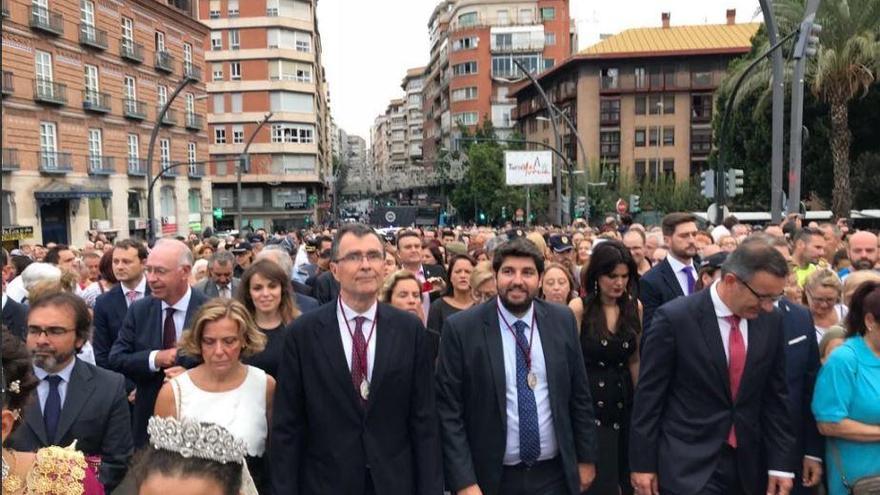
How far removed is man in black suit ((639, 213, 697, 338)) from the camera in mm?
6016

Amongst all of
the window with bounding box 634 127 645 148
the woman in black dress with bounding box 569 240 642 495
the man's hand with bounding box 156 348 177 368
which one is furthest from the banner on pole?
the man's hand with bounding box 156 348 177 368

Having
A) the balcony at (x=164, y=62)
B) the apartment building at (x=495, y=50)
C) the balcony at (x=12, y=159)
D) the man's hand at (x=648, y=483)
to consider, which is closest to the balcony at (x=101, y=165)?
the balcony at (x=12, y=159)

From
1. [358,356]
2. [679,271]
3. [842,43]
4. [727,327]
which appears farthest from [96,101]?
[727,327]

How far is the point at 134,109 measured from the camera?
132 feet

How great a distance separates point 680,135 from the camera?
58.2m

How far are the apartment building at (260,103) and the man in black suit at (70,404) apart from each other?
203 ft

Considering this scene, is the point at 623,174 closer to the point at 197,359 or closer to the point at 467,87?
the point at 467,87

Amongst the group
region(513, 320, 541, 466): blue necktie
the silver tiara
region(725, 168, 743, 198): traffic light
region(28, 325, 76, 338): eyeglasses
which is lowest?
region(513, 320, 541, 466): blue necktie

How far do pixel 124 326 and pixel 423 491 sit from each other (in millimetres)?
2644

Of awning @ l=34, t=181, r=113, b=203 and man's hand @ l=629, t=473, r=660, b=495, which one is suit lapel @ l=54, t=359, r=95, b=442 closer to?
man's hand @ l=629, t=473, r=660, b=495

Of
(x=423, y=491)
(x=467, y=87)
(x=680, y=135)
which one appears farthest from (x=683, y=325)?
(x=467, y=87)

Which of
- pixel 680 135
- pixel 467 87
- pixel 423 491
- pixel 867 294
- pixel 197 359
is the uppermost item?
pixel 467 87

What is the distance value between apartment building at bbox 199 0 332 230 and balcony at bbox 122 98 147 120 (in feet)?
79.4

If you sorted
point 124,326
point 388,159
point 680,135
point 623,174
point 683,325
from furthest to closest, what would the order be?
point 388,159 < point 680,135 < point 623,174 < point 124,326 < point 683,325
